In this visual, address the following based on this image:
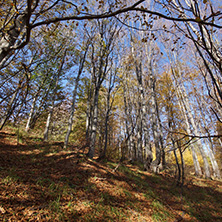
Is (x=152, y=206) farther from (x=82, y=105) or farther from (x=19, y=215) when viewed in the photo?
(x=82, y=105)

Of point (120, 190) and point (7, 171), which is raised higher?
point (7, 171)

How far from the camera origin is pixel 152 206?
363cm

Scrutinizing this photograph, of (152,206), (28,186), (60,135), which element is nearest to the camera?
(28,186)

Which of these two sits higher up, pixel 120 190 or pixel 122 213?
pixel 120 190

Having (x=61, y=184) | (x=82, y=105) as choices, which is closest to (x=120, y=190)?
(x=61, y=184)

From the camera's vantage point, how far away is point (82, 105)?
14.7m

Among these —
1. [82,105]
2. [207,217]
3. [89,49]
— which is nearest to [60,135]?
[82,105]

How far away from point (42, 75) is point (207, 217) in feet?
46.7

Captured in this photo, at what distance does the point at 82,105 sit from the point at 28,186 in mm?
12146

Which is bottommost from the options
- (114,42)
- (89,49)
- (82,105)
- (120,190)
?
(120,190)

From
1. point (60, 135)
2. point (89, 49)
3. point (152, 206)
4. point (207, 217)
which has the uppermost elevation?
point (89, 49)

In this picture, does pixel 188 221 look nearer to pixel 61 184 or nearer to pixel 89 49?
pixel 61 184

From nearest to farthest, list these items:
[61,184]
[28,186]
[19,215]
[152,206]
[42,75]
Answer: [19,215]
[28,186]
[61,184]
[152,206]
[42,75]

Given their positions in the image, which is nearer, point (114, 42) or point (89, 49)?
point (114, 42)
